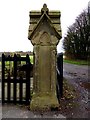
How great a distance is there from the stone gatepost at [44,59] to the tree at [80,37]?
163 ft

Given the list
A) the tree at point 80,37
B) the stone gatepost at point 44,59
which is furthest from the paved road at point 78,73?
the tree at point 80,37

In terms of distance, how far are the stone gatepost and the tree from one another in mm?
49791

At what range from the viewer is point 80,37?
196 ft

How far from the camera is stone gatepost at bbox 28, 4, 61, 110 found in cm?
862

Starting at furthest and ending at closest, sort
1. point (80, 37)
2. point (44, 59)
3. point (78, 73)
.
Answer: point (80, 37) < point (78, 73) < point (44, 59)

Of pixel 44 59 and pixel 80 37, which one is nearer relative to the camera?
pixel 44 59

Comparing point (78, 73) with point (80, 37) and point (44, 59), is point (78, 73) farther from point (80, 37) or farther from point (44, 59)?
point (80, 37)

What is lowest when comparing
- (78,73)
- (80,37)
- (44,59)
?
(78,73)

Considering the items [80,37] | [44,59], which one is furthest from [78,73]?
[80,37]

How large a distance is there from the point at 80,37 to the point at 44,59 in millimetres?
51813

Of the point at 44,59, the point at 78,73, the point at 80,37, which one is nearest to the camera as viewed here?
the point at 44,59

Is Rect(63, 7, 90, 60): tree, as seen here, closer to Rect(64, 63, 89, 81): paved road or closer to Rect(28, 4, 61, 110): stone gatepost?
Rect(64, 63, 89, 81): paved road

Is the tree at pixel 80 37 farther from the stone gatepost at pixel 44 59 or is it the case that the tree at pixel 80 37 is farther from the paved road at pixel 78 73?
the stone gatepost at pixel 44 59

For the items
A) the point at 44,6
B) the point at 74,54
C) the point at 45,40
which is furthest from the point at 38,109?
the point at 74,54
